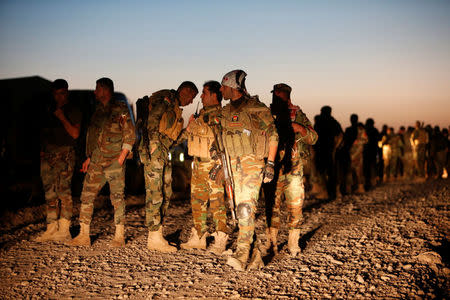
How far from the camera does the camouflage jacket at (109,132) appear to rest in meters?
4.28

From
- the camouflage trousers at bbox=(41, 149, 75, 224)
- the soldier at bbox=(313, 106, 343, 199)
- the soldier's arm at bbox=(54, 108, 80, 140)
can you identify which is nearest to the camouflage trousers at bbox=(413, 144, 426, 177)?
the soldier at bbox=(313, 106, 343, 199)

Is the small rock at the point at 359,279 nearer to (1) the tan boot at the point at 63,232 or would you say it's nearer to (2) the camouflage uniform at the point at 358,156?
(1) the tan boot at the point at 63,232

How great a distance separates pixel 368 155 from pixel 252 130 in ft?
31.0

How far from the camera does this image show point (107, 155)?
4320 mm

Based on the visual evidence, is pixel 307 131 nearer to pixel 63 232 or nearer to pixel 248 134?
pixel 248 134

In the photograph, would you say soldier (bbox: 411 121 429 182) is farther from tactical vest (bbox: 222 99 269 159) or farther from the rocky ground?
tactical vest (bbox: 222 99 269 159)

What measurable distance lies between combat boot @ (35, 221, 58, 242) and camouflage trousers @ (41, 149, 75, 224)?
0.18ft

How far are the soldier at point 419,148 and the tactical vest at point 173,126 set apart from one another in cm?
1136

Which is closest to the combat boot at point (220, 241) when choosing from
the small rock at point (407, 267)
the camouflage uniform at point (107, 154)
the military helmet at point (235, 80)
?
the camouflage uniform at point (107, 154)

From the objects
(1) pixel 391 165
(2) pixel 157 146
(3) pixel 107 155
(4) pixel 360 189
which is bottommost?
(4) pixel 360 189

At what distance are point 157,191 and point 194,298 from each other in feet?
5.42

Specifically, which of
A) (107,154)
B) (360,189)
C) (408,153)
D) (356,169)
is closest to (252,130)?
(107,154)

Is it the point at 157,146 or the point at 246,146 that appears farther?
the point at 157,146

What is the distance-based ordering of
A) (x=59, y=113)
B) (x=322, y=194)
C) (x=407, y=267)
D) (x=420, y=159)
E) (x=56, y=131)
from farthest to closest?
(x=420, y=159), (x=322, y=194), (x=56, y=131), (x=59, y=113), (x=407, y=267)
